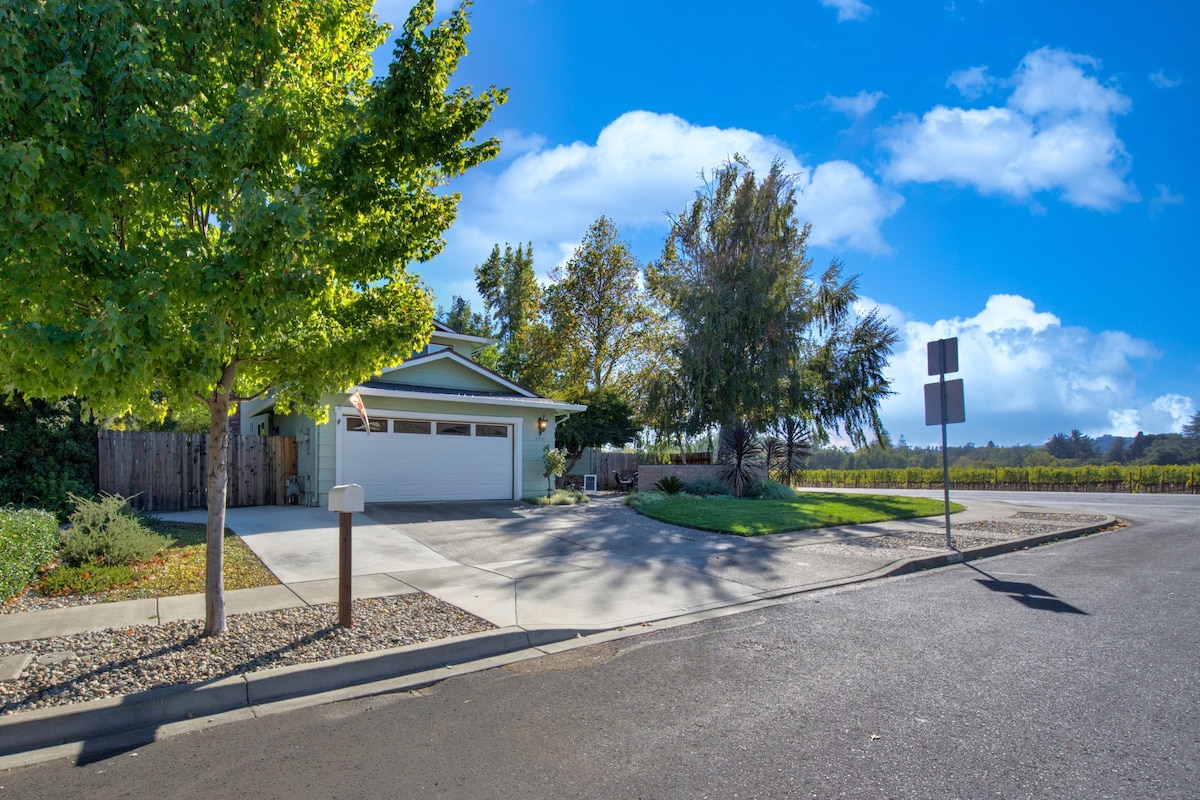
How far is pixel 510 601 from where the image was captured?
6.72 meters

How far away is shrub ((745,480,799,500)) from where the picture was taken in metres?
19.2

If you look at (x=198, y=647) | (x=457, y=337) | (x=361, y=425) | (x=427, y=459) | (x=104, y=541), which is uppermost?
(x=457, y=337)

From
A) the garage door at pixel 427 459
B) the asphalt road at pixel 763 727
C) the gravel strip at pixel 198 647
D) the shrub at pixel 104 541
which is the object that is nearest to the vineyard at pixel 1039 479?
the garage door at pixel 427 459

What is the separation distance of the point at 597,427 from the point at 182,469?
Result: 16340mm

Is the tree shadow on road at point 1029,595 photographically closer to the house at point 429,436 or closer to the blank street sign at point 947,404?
the blank street sign at point 947,404

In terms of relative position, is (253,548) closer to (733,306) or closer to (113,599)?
(113,599)

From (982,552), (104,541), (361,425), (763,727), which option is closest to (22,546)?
(104,541)

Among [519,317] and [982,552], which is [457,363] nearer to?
[982,552]

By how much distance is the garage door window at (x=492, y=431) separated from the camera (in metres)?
16.7

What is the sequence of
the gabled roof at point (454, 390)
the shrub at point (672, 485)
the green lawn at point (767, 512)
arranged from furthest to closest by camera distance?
the shrub at point (672, 485), the gabled roof at point (454, 390), the green lawn at point (767, 512)

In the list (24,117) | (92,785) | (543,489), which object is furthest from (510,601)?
(543,489)

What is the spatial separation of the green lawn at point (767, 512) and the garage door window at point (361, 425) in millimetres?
6003

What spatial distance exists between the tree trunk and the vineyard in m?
22.6

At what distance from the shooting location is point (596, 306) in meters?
32.5
